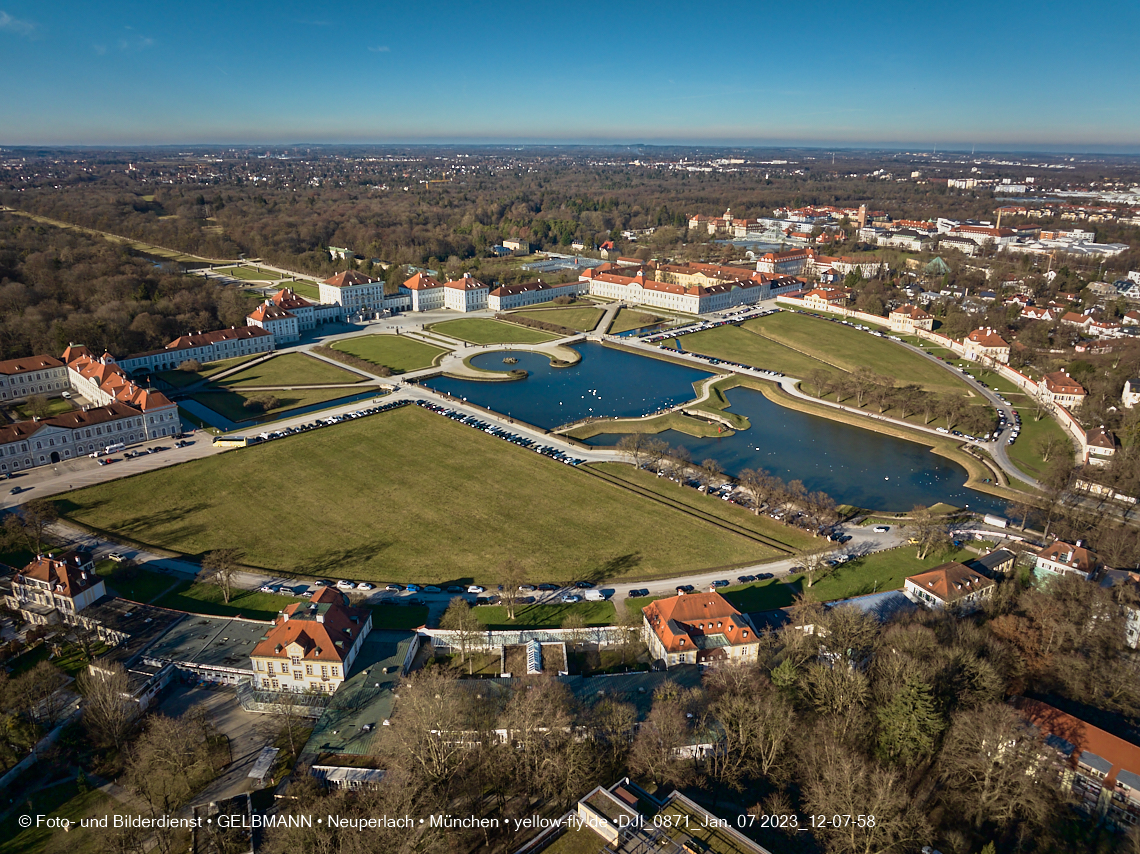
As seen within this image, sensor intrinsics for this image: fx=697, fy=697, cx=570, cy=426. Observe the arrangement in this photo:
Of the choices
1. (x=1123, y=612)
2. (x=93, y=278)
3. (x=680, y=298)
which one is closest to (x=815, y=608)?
(x=1123, y=612)

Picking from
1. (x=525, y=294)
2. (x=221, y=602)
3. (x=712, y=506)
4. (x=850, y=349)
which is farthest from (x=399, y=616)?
(x=525, y=294)

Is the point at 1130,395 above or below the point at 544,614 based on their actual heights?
above

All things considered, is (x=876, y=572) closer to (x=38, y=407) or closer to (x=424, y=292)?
(x=38, y=407)

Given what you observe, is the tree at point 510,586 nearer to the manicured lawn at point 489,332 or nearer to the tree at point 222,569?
the tree at point 222,569

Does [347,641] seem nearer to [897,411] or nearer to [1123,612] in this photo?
[1123,612]

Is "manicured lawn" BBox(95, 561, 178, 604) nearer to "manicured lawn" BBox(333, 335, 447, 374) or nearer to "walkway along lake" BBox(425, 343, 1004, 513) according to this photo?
"walkway along lake" BBox(425, 343, 1004, 513)

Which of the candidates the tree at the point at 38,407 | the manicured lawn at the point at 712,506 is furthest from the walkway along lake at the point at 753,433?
the tree at the point at 38,407
